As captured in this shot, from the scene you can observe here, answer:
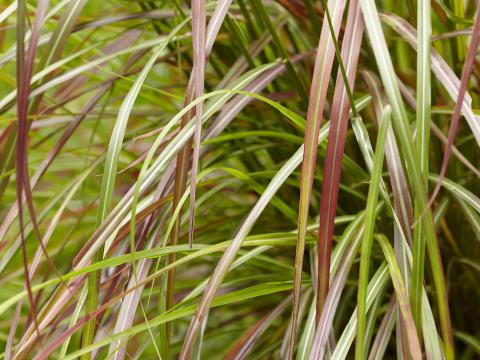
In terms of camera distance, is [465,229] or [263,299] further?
[263,299]

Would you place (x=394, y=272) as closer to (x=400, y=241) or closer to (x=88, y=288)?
(x=400, y=241)

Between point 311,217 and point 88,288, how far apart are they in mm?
475

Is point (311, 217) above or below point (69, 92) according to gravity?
below

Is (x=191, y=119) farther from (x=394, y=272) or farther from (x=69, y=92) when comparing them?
(x=69, y=92)

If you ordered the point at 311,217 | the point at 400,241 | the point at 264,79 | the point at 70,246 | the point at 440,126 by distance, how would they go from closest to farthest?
the point at 400,241, the point at 264,79, the point at 440,126, the point at 311,217, the point at 70,246

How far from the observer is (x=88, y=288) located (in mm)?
700

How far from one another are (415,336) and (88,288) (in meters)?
0.31

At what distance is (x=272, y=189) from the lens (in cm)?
67

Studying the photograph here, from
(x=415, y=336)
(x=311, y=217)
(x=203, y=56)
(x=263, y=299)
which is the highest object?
(x=203, y=56)

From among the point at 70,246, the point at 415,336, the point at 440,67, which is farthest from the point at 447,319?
the point at 70,246

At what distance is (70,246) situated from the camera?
1.26 meters

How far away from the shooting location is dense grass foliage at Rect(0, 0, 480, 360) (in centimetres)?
61

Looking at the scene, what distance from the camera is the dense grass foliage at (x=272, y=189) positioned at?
0.61 m

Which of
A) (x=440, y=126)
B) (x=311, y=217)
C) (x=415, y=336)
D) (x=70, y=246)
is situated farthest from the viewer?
(x=70, y=246)
